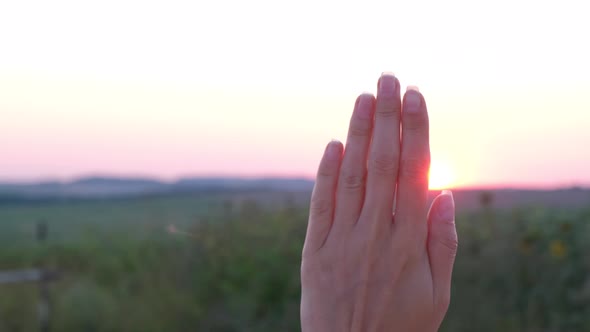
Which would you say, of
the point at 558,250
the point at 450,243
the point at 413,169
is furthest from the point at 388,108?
the point at 558,250

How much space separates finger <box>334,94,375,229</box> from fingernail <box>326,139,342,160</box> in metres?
0.02

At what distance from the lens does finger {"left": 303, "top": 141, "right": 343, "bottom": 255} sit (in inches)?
76.4

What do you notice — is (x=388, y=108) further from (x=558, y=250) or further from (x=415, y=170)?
(x=558, y=250)

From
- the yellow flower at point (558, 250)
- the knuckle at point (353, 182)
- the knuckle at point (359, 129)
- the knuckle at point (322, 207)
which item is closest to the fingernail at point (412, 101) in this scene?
the knuckle at point (359, 129)

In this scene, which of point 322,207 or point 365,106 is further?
point 322,207

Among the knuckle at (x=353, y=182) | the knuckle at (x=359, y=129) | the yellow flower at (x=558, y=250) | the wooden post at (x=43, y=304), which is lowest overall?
the wooden post at (x=43, y=304)

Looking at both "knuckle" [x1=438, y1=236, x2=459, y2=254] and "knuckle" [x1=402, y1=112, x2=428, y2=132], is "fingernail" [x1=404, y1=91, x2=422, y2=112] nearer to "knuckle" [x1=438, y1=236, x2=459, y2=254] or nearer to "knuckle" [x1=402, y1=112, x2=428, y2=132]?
"knuckle" [x1=402, y1=112, x2=428, y2=132]

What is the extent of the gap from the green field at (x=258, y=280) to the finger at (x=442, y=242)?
214 inches

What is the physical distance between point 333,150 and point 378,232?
23 centimetres

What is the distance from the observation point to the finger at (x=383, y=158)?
5.99 feet

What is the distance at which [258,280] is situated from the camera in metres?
7.95

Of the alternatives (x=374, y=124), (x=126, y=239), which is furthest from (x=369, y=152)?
(x=126, y=239)

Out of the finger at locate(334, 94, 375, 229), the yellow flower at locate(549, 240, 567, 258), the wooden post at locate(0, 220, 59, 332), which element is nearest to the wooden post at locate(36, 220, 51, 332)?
the wooden post at locate(0, 220, 59, 332)

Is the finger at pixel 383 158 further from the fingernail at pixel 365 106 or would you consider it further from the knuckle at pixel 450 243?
the knuckle at pixel 450 243
